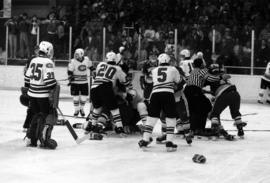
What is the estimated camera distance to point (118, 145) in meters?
9.27

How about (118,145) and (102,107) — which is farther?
(102,107)

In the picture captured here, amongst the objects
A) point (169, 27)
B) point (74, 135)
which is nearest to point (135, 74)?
point (169, 27)

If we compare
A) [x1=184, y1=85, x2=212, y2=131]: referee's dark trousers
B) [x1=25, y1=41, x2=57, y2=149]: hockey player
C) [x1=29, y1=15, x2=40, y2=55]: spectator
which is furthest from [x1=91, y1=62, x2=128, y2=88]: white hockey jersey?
[x1=29, y1=15, x2=40, y2=55]: spectator

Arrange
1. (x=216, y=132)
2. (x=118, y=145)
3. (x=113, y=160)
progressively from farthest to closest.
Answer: (x=216, y=132), (x=118, y=145), (x=113, y=160)

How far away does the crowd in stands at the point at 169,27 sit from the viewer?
17391 mm

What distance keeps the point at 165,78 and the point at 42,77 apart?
5.56ft

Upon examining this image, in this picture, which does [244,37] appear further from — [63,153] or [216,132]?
[63,153]

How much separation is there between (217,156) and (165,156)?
699 mm

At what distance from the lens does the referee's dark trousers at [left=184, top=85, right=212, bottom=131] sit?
32.9 feet

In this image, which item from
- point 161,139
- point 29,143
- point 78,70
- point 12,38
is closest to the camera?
point 29,143

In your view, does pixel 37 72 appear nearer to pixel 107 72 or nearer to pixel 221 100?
pixel 107 72

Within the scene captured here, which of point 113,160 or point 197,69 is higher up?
point 197,69

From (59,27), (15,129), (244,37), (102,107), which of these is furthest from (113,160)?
(59,27)

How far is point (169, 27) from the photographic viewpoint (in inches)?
709
